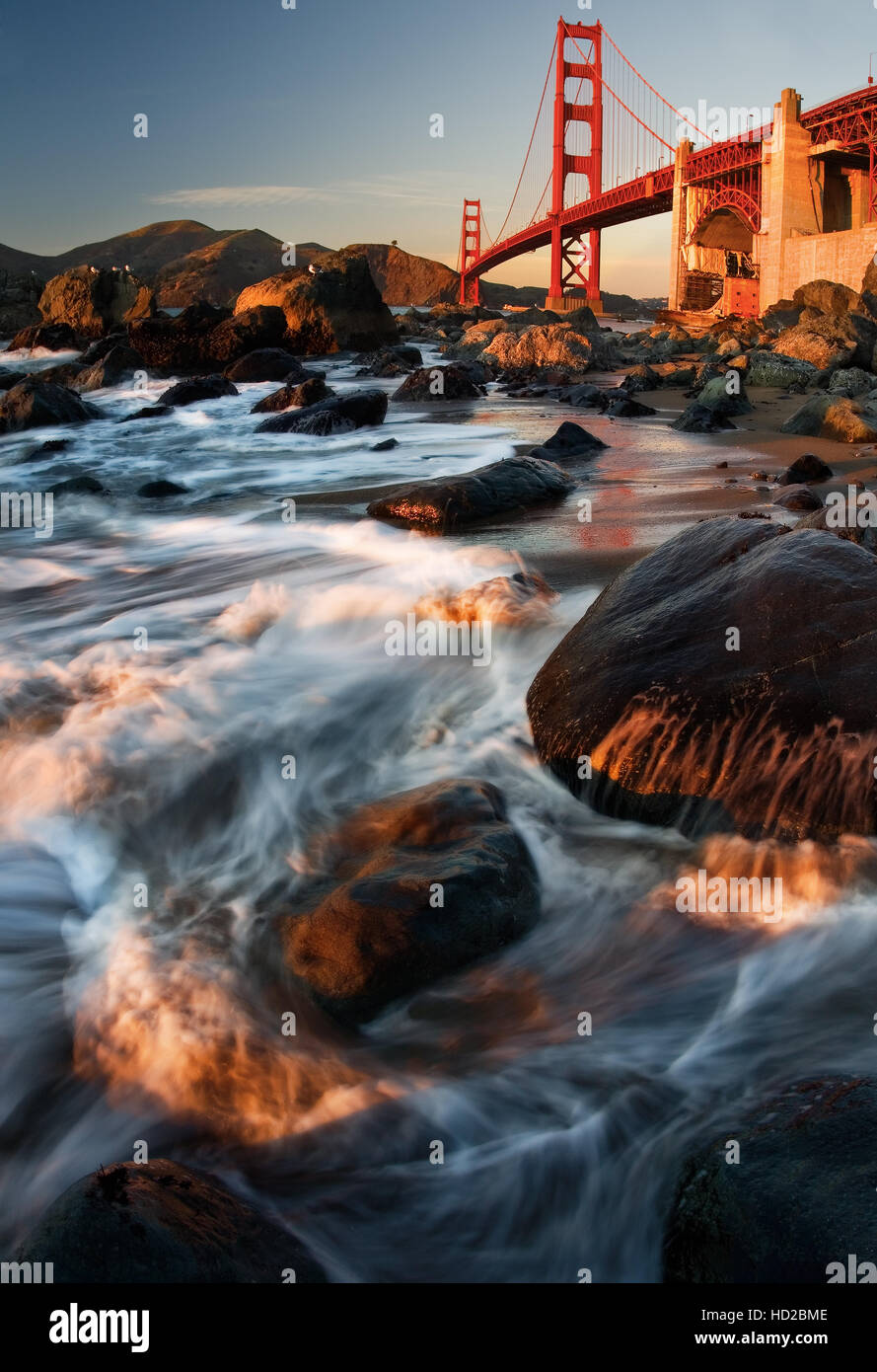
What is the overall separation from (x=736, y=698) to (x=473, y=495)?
12.2ft

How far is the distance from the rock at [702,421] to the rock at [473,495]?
11.3 feet

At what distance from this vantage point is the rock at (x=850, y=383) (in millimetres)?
11031

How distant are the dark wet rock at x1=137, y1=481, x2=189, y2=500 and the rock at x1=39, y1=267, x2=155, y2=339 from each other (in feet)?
80.5

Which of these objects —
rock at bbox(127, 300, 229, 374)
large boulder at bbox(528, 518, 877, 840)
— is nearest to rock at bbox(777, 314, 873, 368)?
rock at bbox(127, 300, 229, 374)

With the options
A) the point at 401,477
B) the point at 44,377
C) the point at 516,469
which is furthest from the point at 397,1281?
the point at 44,377

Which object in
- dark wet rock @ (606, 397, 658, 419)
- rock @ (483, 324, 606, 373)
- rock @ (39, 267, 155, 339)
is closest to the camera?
dark wet rock @ (606, 397, 658, 419)

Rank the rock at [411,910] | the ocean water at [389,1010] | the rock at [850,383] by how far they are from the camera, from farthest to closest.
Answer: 1. the rock at [850,383]
2. the rock at [411,910]
3. the ocean water at [389,1010]

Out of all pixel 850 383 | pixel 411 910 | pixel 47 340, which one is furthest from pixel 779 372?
pixel 47 340

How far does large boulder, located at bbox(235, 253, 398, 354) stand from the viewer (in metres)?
22.2

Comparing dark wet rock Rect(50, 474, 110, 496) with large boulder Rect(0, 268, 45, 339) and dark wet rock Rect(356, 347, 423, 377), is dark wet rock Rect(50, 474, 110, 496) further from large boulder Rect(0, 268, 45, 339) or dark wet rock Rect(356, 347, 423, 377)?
large boulder Rect(0, 268, 45, 339)

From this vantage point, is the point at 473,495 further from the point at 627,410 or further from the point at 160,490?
the point at 627,410

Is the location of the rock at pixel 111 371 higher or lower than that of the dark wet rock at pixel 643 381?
higher

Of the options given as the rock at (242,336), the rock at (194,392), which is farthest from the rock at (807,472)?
the rock at (242,336)

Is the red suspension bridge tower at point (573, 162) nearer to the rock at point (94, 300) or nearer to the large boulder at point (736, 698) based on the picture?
the rock at point (94, 300)
